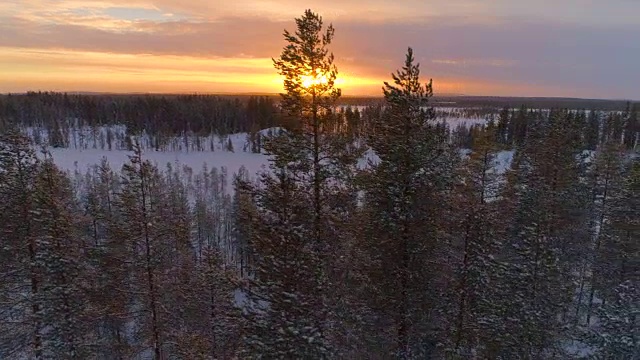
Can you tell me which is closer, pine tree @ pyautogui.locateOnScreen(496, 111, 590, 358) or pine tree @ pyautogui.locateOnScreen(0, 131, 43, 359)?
pine tree @ pyautogui.locateOnScreen(496, 111, 590, 358)

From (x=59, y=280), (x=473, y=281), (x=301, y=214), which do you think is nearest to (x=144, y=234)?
(x=59, y=280)

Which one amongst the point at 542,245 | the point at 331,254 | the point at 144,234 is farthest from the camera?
the point at 542,245

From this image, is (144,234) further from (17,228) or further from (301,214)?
(301,214)

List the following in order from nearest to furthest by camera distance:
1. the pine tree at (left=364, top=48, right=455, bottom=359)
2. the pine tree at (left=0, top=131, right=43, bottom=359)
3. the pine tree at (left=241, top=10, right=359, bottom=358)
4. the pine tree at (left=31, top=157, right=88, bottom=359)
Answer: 1. the pine tree at (left=241, top=10, right=359, bottom=358)
2. the pine tree at (left=364, top=48, right=455, bottom=359)
3. the pine tree at (left=31, top=157, right=88, bottom=359)
4. the pine tree at (left=0, top=131, right=43, bottom=359)

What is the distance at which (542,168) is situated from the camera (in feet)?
82.5

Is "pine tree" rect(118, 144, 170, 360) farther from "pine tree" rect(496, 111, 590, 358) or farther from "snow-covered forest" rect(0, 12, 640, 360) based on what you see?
"pine tree" rect(496, 111, 590, 358)

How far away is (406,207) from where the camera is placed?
43.2ft

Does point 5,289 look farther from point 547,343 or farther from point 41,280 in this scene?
point 547,343

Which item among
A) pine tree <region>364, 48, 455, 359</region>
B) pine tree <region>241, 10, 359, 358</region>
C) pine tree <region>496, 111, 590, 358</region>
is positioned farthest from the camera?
pine tree <region>496, 111, 590, 358</region>

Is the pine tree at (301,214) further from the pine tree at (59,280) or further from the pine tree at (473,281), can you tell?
the pine tree at (59,280)

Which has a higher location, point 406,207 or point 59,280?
point 406,207

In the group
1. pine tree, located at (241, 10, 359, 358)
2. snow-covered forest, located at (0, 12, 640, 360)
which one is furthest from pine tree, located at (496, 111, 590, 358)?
pine tree, located at (241, 10, 359, 358)

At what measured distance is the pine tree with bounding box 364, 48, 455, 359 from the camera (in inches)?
522

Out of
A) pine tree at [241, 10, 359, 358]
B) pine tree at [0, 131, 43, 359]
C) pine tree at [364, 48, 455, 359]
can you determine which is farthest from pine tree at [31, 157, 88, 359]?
pine tree at [364, 48, 455, 359]
